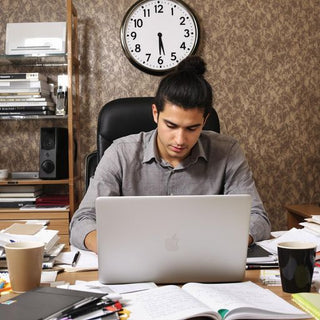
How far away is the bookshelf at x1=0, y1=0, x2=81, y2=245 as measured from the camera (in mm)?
2549

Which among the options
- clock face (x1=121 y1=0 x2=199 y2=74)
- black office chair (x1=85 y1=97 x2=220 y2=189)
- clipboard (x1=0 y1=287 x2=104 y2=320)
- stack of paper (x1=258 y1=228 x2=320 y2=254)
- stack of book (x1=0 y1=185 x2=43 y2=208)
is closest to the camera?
clipboard (x1=0 y1=287 x2=104 y2=320)

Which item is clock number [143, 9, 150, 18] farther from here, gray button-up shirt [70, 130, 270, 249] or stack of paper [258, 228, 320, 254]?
stack of paper [258, 228, 320, 254]

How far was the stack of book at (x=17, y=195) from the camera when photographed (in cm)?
259

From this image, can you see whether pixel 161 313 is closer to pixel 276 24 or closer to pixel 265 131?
pixel 265 131

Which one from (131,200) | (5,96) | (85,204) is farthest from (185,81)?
(5,96)

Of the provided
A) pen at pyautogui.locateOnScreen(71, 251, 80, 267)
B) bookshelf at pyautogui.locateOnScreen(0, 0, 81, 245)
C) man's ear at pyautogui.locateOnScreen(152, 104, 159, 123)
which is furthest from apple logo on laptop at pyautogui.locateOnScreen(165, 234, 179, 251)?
bookshelf at pyautogui.locateOnScreen(0, 0, 81, 245)

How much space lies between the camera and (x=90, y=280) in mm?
1032

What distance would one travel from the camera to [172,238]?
0.95 metres

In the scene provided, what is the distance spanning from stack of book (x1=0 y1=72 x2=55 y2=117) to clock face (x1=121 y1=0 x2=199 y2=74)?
0.57m

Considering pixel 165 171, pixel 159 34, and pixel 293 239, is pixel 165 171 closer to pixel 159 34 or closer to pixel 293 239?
pixel 293 239

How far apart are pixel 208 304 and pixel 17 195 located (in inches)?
77.6

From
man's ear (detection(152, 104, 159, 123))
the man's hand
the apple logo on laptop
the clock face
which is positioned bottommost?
the man's hand

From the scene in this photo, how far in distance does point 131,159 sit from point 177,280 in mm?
740

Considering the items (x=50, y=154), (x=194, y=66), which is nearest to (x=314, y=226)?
(x=194, y=66)
